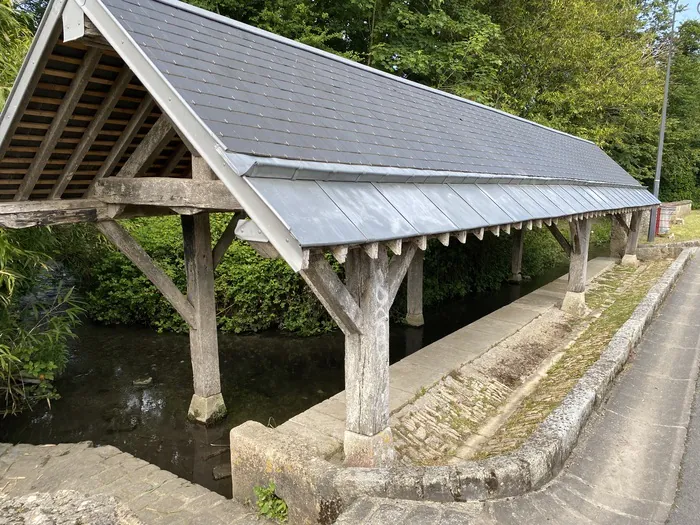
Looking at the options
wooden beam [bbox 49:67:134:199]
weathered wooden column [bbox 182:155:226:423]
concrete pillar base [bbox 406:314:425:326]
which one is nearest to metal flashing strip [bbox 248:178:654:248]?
wooden beam [bbox 49:67:134:199]

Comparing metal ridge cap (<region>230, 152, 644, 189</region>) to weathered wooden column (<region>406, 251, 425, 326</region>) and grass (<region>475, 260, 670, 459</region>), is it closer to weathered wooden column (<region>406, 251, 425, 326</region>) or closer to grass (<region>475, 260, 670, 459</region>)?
grass (<region>475, 260, 670, 459</region>)

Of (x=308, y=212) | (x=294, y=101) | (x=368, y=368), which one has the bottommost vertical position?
(x=368, y=368)

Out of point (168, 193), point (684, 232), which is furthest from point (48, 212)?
point (684, 232)

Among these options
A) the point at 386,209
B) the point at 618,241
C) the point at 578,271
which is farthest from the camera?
→ the point at 618,241

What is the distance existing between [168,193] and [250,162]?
1916mm

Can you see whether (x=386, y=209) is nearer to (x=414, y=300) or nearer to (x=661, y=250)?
(x=414, y=300)

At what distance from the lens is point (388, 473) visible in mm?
2990

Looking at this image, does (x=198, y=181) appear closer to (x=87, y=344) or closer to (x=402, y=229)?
(x=402, y=229)

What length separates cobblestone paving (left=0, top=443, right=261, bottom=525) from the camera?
377 centimetres

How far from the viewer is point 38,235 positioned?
227 inches

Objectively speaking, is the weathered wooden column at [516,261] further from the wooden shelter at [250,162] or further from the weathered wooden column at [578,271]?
the wooden shelter at [250,162]

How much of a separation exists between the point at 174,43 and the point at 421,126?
9.39ft

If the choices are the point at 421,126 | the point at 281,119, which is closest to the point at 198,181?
the point at 281,119

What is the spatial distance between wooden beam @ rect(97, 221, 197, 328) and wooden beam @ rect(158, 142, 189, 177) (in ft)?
2.79
